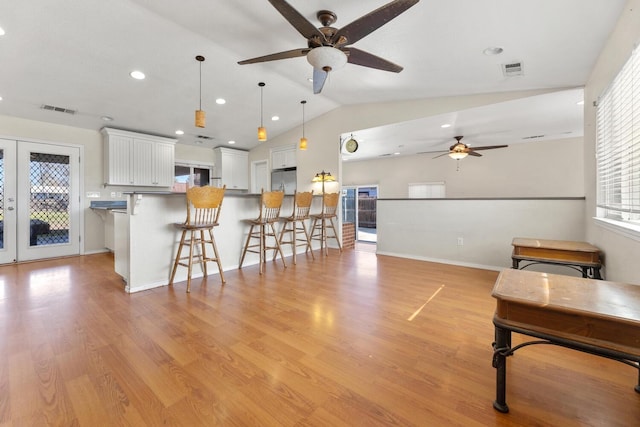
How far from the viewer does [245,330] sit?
6.50ft

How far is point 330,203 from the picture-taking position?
16.1 ft

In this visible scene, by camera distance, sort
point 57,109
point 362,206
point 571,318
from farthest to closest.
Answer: point 362,206
point 57,109
point 571,318

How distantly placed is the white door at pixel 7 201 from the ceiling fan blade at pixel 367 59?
18.3 feet

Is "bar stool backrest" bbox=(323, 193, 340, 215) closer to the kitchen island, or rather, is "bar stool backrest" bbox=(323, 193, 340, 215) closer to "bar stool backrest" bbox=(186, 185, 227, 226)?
the kitchen island

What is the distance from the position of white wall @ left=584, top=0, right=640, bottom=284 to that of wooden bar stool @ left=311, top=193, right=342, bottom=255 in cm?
335

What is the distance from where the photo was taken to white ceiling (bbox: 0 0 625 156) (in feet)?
7.51

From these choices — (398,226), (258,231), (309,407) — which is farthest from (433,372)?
(398,226)

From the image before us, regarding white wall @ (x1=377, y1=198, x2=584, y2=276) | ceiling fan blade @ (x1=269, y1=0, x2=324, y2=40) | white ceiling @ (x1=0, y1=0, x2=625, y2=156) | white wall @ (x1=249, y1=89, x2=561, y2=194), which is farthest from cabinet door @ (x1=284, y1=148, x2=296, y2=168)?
ceiling fan blade @ (x1=269, y1=0, x2=324, y2=40)

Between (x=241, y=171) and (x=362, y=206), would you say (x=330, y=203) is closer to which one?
(x=241, y=171)

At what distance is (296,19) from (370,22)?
55 centimetres

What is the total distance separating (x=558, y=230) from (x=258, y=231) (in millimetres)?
3994

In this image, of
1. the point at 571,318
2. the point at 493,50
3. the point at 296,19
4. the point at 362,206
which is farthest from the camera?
the point at 362,206

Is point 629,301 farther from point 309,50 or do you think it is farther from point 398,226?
point 398,226

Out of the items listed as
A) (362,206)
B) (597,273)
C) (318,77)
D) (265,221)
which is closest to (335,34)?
(318,77)
